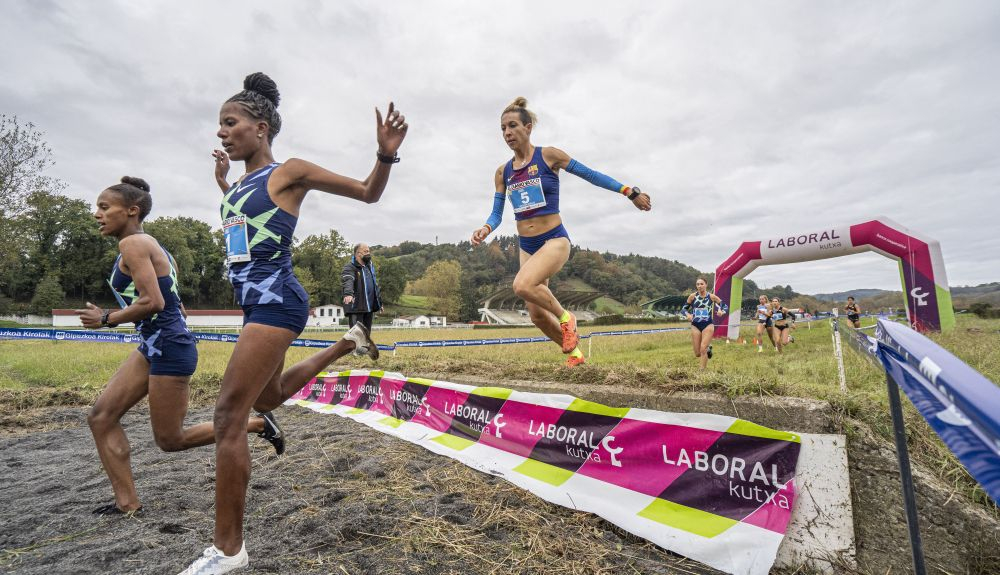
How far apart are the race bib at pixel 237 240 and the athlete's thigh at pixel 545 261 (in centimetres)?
229

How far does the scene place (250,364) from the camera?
2.23 metres

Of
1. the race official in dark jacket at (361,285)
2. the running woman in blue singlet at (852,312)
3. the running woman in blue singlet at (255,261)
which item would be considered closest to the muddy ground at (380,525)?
the running woman in blue singlet at (255,261)

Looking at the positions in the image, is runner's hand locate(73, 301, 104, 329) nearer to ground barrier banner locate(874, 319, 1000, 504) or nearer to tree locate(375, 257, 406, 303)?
ground barrier banner locate(874, 319, 1000, 504)

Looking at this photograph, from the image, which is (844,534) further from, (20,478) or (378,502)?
(20,478)

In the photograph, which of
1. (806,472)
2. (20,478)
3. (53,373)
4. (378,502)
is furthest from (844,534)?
(53,373)

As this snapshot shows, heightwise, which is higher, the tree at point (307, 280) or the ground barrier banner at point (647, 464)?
the tree at point (307, 280)

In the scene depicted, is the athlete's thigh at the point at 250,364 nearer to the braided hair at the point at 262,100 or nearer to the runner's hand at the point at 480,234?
the braided hair at the point at 262,100

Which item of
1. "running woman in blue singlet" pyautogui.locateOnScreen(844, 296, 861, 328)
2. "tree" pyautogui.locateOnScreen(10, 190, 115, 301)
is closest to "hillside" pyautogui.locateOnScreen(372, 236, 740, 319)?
"tree" pyautogui.locateOnScreen(10, 190, 115, 301)

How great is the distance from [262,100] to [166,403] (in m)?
2.13

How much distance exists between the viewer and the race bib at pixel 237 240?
2.37 m

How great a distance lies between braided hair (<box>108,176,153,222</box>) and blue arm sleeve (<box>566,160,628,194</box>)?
345cm

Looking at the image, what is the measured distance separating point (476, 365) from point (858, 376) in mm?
4246

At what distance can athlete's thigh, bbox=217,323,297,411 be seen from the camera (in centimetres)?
221

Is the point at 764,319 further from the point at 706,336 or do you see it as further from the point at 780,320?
the point at 706,336
